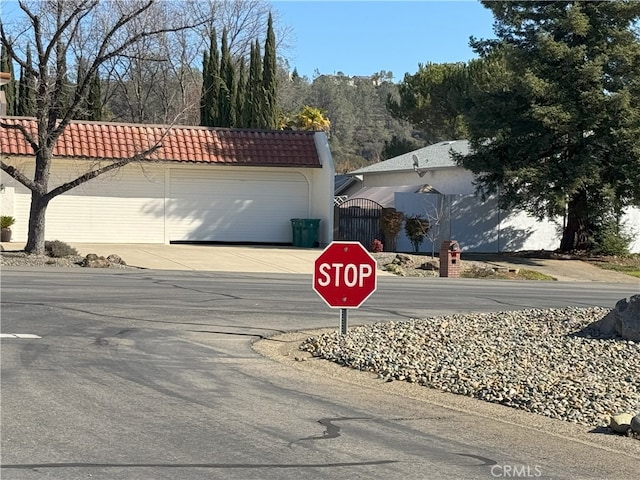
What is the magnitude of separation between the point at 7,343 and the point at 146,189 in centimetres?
2296

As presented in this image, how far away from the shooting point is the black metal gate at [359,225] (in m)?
36.5

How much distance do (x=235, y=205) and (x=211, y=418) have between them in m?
27.6

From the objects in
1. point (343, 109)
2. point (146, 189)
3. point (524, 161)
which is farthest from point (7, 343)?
point (343, 109)

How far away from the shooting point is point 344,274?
13484 millimetres

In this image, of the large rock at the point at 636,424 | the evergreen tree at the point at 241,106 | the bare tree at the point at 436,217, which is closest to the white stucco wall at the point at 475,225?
the bare tree at the point at 436,217

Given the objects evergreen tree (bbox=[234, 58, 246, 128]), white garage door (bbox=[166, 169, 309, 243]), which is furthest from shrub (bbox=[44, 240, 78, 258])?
evergreen tree (bbox=[234, 58, 246, 128])

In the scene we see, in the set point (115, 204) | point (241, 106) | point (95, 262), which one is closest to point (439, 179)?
point (241, 106)

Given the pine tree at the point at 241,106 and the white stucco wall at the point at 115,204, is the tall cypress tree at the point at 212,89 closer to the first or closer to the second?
the pine tree at the point at 241,106

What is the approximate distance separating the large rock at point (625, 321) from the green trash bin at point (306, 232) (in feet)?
69.9

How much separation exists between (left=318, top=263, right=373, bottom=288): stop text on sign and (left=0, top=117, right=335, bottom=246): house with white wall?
20952 millimetres

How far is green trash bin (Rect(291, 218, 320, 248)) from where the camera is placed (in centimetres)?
3556

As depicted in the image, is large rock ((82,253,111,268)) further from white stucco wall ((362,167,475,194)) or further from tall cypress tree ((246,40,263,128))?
tall cypress tree ((246,40,263,128))

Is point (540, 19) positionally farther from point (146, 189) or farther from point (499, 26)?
point (146, 189)

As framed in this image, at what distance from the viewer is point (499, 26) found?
3675 centimetres
